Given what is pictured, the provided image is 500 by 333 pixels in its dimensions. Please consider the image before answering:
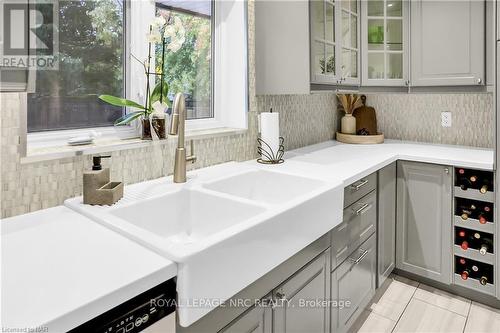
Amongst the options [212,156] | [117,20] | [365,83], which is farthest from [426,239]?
[117,20]

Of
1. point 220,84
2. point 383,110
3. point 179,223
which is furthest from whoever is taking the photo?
point 383,110

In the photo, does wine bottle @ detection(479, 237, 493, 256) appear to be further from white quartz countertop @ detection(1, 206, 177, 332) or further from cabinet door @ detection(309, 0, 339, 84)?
white quartz countertop @ detection(1, 206, 177, 332)

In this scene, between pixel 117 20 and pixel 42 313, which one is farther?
pixel 117 20

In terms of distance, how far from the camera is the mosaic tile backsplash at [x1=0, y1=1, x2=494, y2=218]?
1.16m

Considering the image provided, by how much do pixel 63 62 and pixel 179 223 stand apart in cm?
80

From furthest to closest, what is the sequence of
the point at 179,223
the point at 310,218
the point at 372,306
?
1. the point at 372,306
2. the point at 179,223
3. the point at 310,218

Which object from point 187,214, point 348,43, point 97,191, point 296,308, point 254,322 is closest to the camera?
point 254,322

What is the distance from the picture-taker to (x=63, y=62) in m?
1.44

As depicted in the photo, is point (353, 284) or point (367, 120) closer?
point (353, 284)

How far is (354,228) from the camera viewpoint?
6.10 feet

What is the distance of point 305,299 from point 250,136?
3.34 ft

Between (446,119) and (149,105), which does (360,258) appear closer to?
(149,105)

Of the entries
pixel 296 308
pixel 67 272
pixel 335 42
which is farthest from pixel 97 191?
pixel 335 42

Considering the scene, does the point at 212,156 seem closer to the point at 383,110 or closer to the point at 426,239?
the point at 426,239
